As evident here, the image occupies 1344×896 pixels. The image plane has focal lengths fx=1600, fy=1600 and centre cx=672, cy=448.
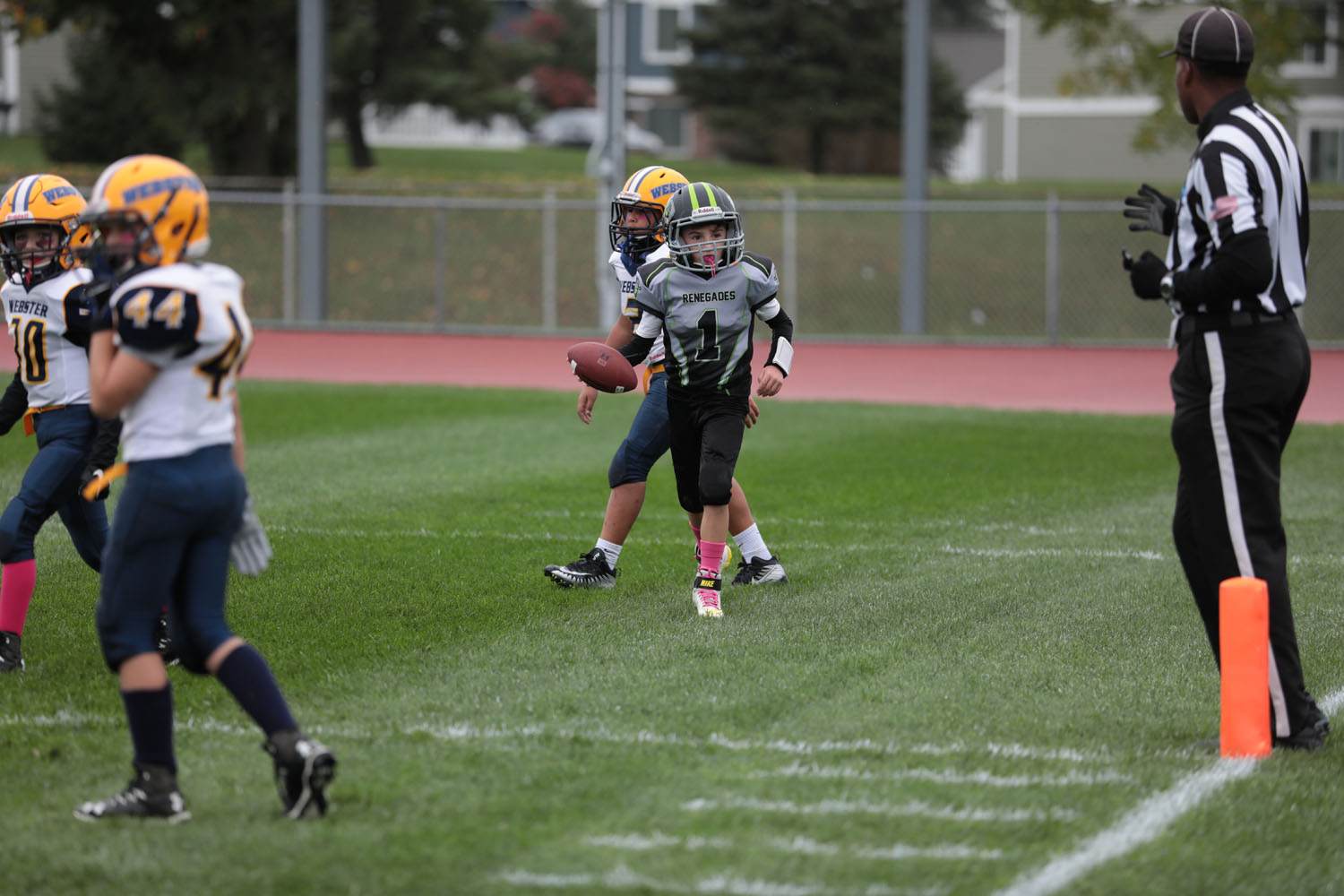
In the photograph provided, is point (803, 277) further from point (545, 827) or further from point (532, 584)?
point (545, 827)

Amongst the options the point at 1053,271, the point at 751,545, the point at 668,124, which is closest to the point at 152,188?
the point at 751,545

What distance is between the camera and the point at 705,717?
5.27m

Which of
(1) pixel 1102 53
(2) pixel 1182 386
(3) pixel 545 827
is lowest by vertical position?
(3) pixel 545 827

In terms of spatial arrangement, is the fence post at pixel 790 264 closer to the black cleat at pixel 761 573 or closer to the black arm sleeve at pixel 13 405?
the black cleat at pixel 761 573

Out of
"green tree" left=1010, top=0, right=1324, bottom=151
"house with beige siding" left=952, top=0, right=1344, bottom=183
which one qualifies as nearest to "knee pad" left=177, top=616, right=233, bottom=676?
"green tree" left=1010, top=0, right=1324, bottom=151

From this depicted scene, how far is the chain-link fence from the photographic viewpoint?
2522cm

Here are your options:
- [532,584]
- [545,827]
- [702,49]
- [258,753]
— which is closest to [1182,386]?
[545,827]

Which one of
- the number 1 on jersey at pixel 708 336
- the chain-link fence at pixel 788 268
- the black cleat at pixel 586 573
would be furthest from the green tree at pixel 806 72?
the number 1 on jersey at pixel 708 336

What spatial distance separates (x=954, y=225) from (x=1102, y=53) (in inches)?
149

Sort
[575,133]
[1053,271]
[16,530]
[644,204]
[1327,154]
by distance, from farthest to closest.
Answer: [575,133] < [1327,154] < [1053,271] < [644,204] < [16,530]

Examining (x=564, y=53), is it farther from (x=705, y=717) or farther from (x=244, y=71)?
(x=705, y=717)

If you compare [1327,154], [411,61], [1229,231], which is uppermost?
[411,61]

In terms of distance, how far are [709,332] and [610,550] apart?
4.16 ft

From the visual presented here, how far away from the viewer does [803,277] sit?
1074 inches
